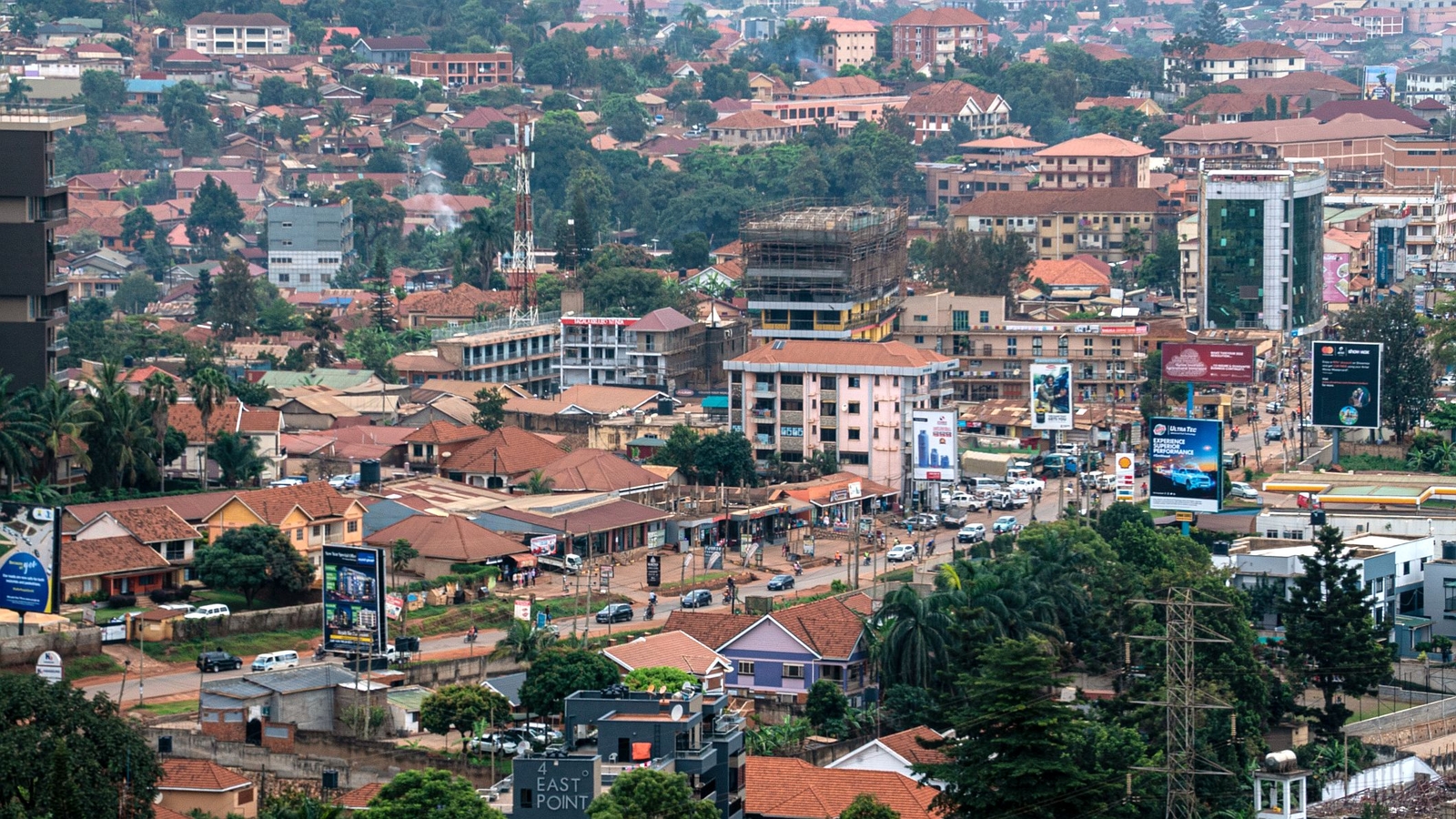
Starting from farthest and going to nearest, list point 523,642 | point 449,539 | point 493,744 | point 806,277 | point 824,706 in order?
point 806,277 < point 449,539 < point 523,642 < point 824,706 < point 493,744

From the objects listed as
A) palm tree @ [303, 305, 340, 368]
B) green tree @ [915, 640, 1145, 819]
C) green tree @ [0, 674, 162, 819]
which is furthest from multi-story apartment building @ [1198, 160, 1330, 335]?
green tree @ [0, 674, 162, 819]

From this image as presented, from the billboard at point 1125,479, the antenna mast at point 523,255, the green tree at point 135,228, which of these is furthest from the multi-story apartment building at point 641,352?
the green tree at point 135,228

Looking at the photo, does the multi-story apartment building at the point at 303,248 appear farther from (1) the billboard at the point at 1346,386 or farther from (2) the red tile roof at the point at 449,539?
(2) the red tile roof at the point at 449,539

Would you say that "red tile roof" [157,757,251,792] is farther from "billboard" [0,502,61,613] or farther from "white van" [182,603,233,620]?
"white van" [182,603,233,620]

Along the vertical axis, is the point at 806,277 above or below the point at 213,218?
below

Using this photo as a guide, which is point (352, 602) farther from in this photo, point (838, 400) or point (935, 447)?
point (838, 400)

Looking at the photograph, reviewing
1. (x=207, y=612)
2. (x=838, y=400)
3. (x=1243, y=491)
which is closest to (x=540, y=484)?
(x=838, y=400)
